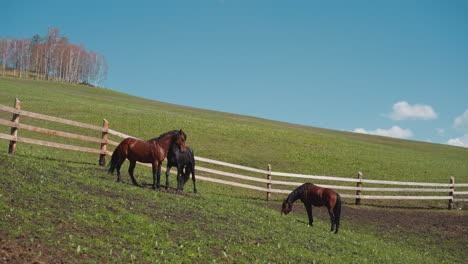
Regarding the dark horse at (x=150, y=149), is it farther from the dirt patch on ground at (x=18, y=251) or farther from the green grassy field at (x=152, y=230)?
the dirt patch on ground at (x=18, y=251)

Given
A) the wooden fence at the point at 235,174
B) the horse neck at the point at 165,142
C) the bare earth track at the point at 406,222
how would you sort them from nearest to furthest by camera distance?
the horse neck at the point at 165,142, the wooden fence at the point at 235,174, the bare earth track at the point at 406,222

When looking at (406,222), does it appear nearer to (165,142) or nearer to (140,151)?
(165,142)

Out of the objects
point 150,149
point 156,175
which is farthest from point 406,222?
point 150,149

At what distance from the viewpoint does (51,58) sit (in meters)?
110

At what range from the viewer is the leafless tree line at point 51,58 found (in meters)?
111

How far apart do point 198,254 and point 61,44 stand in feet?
393

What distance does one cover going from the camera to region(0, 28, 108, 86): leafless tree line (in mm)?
110625

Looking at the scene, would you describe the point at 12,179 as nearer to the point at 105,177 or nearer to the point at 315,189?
the point at 105,177

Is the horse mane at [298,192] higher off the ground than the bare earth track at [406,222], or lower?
higher

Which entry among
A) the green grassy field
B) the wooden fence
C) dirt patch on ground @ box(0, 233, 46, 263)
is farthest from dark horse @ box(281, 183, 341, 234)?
dirt patch on ground @ box(0, 233, 46, 263)

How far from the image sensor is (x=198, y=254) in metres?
8.02

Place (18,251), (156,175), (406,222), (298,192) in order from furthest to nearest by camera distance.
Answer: (406,222) → (298,192) → (156,175) → (18,251)

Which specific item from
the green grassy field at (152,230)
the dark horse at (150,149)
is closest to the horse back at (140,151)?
the dark horse at (150,149)

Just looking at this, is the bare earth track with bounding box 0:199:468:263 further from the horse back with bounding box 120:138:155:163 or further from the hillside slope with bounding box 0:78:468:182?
the hillside slope with bounding box 0:78:468:182
